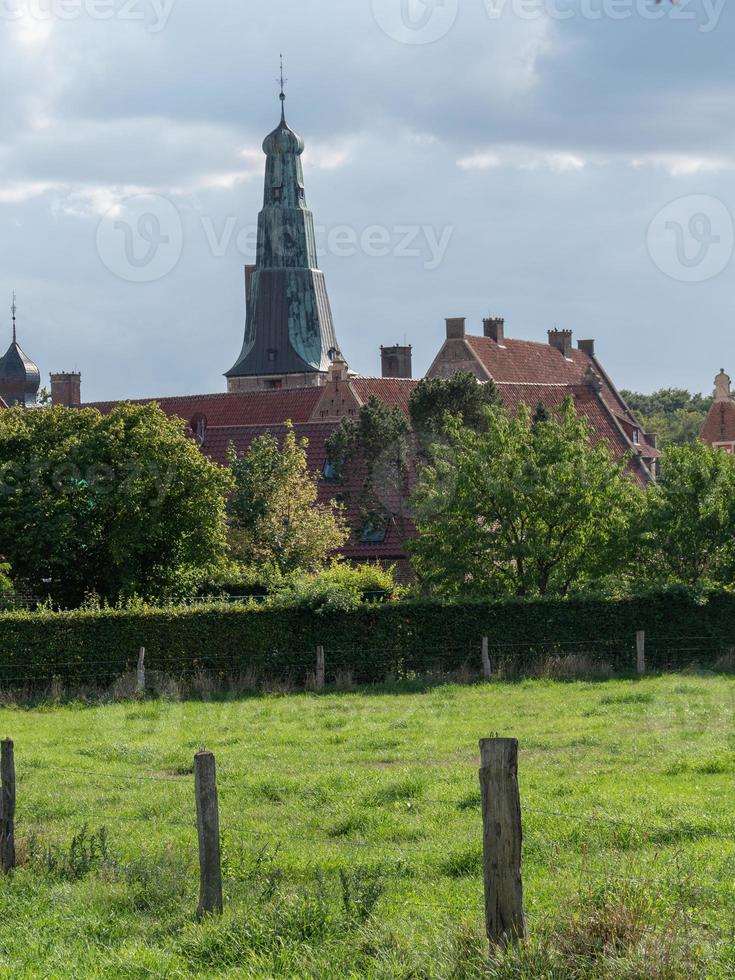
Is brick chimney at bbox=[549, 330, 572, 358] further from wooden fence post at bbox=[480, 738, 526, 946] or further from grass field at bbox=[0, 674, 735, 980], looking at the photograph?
wooden fence post at bbox=[480, 738, 526, 946]

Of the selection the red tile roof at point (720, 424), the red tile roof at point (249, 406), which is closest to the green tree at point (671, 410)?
the red tile roof at point (720, 424)

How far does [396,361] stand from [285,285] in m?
20.0

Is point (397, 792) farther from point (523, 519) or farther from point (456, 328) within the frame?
point (456, 328)

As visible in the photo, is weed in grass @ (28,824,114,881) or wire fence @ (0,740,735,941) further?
weed in grass @ (28,824,114,881)

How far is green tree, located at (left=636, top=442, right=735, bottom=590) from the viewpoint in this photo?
118 ft

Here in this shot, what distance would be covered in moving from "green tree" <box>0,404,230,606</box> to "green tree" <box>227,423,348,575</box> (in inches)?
283

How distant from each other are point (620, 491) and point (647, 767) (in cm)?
2075

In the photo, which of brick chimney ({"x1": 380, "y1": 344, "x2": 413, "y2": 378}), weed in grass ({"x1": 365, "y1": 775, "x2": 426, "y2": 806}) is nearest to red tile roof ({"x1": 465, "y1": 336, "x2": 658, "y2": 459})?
brick chimney ({"x1": 380, "y1": 344, "x2": 413, "y2": 378})

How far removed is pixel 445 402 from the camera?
53312 millimetres

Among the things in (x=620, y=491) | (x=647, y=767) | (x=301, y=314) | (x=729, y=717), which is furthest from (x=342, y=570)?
(x=301, y=314)

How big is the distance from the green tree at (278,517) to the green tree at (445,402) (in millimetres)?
5623

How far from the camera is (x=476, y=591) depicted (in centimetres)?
3656

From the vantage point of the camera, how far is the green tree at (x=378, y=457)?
50.6m

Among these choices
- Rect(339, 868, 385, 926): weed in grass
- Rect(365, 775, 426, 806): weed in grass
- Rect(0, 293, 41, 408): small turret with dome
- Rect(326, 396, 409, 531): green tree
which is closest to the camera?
Rect(339, 868, 385, 926): weed in grass
